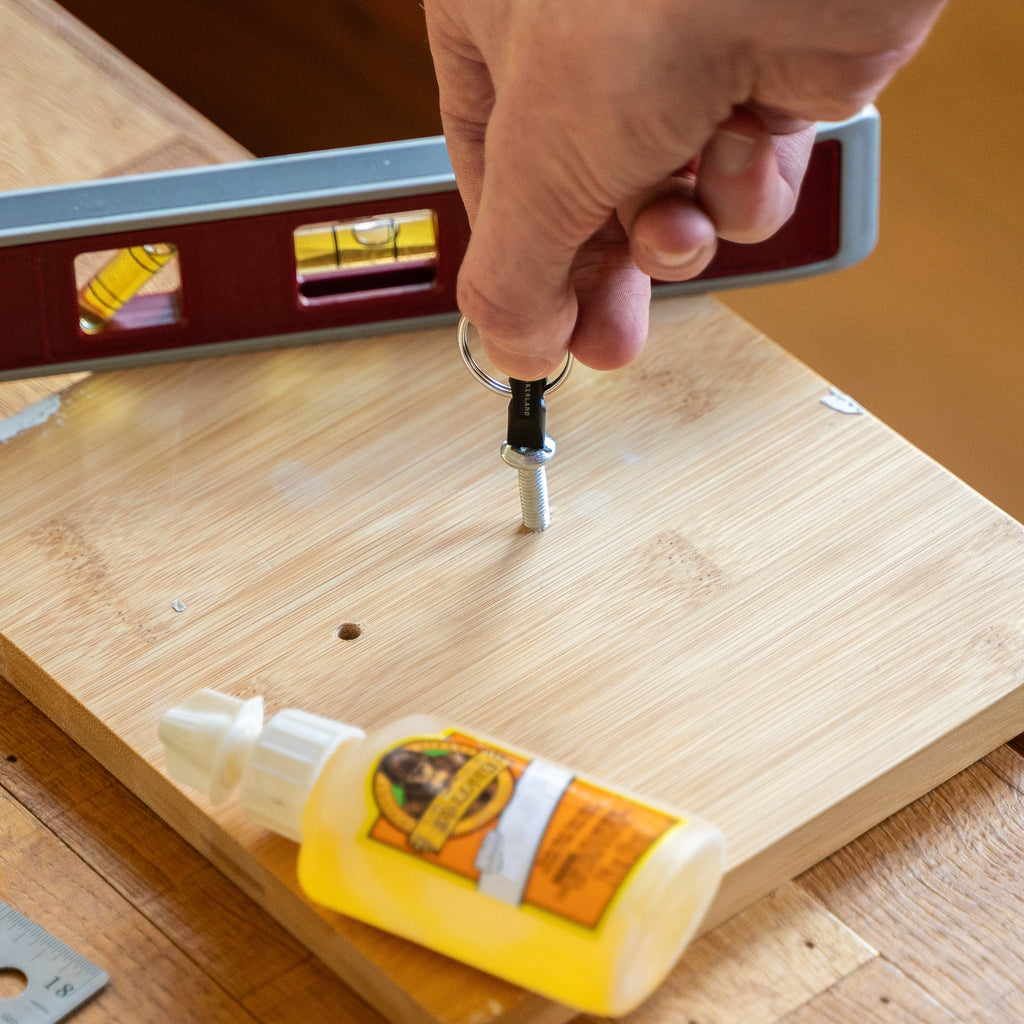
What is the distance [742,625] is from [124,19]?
1.32 m

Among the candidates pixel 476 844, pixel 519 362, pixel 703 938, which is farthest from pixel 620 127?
pixel 703 938

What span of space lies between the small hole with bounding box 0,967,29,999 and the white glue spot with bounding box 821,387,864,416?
565 millimetres

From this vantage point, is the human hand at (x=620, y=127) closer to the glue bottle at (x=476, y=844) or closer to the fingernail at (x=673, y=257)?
the fingernail at (x=673, y=257)

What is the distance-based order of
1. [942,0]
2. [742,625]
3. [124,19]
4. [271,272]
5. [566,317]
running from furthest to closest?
[124,19] → [271,272] → [742,625] → [566,317] → [942,0]

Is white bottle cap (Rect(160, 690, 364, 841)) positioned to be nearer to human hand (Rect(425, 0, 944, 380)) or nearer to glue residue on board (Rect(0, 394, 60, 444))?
human hand (Rect(425, 0, 944, 380))

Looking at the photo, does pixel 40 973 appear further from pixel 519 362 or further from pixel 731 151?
pixel 731 151

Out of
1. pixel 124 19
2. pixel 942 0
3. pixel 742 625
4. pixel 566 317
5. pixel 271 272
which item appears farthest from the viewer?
pixel 124 19

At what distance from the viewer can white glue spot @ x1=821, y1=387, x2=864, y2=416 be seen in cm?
88

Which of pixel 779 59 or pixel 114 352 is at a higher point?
pixel 779 59

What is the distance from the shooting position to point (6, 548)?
810 mm

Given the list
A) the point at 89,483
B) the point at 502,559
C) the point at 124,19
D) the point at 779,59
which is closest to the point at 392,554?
the point at 502,559

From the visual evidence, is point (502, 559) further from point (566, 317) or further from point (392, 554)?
point (566, 317)

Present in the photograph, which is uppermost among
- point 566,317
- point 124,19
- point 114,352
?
point 566,317

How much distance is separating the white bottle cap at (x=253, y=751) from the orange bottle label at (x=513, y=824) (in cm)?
4
